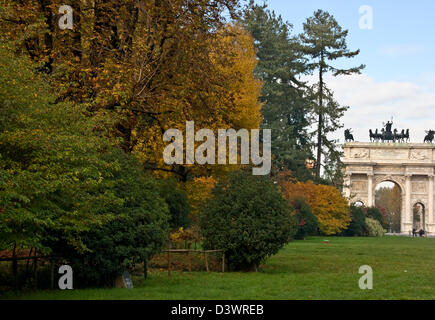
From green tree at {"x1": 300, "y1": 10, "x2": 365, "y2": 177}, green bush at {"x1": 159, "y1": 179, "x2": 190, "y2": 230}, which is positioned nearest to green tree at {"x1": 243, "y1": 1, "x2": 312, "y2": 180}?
green tree at {"x1": 300, "y1": 10, "x2": 365, "y2": 177}

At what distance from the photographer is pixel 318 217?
51.4 m

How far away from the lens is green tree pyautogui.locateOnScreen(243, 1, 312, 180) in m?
52.2

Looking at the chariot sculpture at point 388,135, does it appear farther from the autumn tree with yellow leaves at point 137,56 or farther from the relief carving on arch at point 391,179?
the autumn tree with yellow leaves at point 137,56

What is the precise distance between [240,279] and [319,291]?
303cm

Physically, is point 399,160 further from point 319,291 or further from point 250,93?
point 319,291

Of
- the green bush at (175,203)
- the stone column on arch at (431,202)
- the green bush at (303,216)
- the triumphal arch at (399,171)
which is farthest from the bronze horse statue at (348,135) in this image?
the green bush at (175,203)

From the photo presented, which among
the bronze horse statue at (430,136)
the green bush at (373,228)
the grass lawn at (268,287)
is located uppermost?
the bronze horse statue at (430,136)

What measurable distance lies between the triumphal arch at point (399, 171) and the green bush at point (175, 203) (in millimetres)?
62302

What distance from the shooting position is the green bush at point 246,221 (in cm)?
1806

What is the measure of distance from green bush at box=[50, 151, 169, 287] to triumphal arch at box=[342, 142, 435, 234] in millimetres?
72761

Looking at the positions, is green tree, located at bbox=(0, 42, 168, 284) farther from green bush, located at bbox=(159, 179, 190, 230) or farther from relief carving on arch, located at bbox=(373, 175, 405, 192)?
relief carving on arch, located at bbox=(373, 175, 405, 192)

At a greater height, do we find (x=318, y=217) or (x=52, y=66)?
(x=52, y=66)

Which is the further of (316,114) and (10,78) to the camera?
(316,114)
